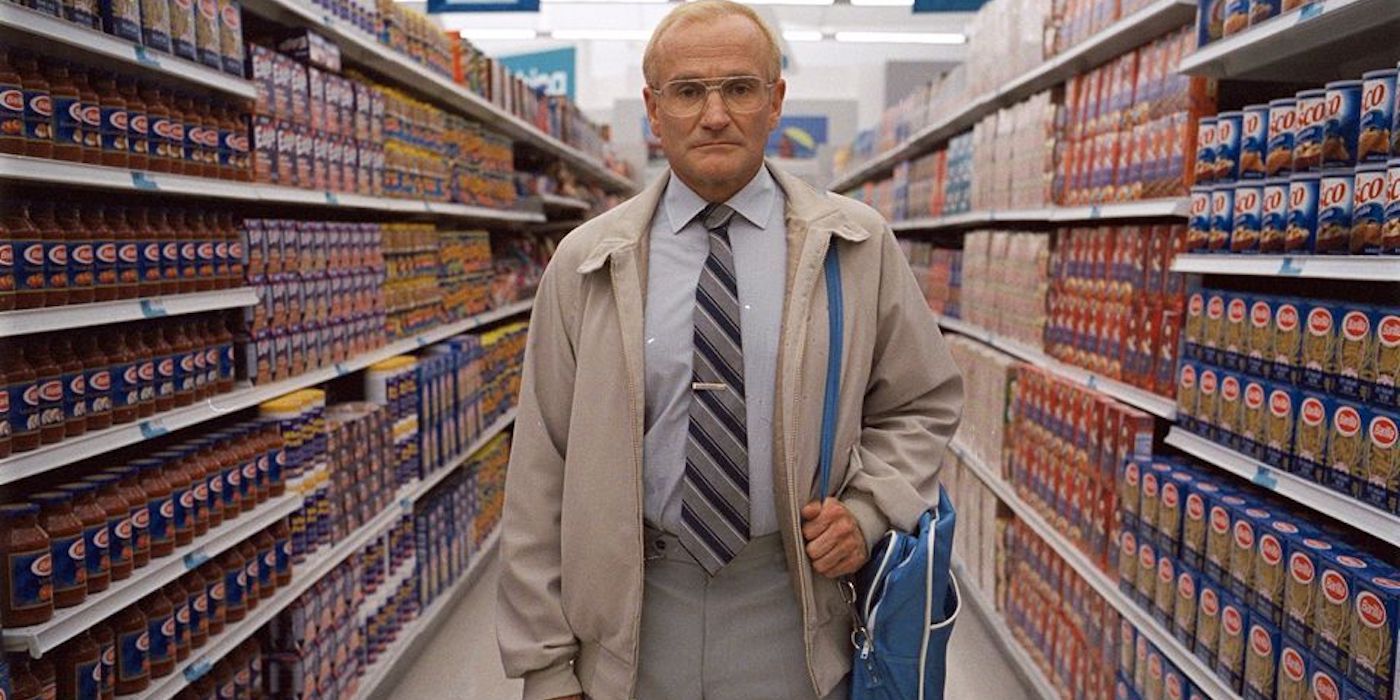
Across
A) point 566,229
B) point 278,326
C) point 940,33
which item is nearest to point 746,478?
point 278,326

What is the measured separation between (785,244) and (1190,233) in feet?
4.47

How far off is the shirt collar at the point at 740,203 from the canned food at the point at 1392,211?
107cm

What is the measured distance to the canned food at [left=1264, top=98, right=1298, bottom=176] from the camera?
88.0 inches

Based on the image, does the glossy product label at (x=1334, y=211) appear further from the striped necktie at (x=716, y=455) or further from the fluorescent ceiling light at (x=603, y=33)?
the fluorescent ceiling light at (x=603, y=33)

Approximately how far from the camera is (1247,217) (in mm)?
2375

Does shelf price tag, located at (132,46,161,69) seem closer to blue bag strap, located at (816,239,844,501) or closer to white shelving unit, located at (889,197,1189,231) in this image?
blue bag strap, located at (816,239,844,501)

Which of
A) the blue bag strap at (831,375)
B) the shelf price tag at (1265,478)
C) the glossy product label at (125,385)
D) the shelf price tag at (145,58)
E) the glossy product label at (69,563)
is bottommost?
the glossy product label at (69,563)

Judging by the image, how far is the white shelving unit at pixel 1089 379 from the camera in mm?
2850

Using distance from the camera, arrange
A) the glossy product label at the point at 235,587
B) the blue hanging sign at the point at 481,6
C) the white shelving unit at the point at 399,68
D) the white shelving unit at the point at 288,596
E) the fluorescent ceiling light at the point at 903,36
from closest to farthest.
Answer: the white shelving unit at the point at 288,596 → the glossy product label at the point at 235,587 → the white shelving unit at the point at 399,68 → the blue hanging sign at the point at 481,6 → the fluorescent ceiling light at the point at 903,36

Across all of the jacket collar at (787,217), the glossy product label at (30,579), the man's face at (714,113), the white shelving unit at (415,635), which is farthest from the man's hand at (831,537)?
the white shelving unit at (415,635)

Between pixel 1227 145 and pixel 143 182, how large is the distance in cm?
237

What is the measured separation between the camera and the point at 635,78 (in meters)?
17.2

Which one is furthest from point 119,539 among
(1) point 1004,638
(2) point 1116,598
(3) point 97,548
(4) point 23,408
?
(1) point 1004,638

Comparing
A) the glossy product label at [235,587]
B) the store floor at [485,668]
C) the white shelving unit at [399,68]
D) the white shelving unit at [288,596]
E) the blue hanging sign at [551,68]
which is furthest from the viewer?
the blue hanging sign at [551,68]
